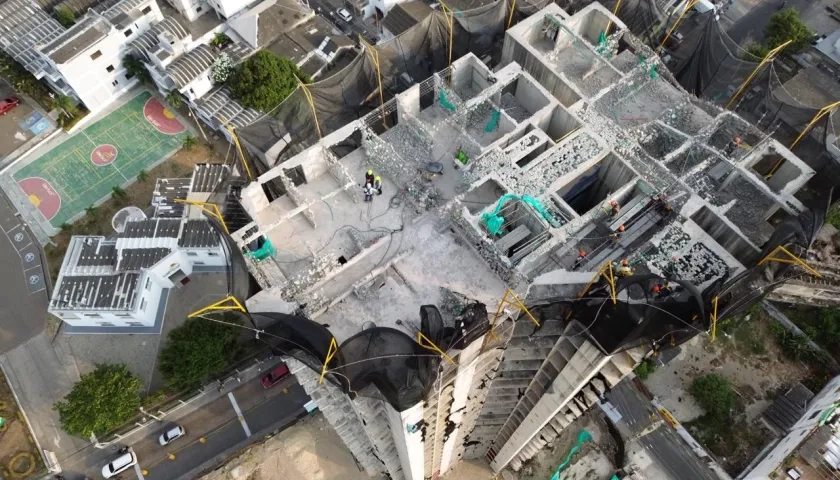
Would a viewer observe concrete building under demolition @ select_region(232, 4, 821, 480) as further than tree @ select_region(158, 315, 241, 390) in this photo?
No

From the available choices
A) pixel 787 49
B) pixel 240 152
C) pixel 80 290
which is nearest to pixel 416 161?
pixel 240 152

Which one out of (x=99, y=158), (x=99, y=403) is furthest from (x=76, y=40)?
(x=99, y=403)

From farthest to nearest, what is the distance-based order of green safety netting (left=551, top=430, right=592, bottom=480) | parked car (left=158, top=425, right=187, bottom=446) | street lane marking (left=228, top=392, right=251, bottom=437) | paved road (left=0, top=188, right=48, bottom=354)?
1. paved road (left=0, top=188, right=48, bottom=354)
2. street lane marking (left=228, top=392, right=251, bottom=437)
3. parked car (left=158, top=425, right=187, bottom=446)
4. green safety netting (left=551, top=430, right=592, bottom=480)

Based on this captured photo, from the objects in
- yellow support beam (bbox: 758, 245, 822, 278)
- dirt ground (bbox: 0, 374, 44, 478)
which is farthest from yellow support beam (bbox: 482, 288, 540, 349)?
dirt ground (bbox: 0, 374, 44, 478)

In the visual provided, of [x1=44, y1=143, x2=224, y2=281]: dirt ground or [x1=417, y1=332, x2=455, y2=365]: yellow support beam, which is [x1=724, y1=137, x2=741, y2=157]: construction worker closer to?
[x1=417, y1=332, x2=455, y2=365]: yellow support beam

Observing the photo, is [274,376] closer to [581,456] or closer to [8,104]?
[581,456]

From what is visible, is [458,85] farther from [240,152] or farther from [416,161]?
[240,152]
